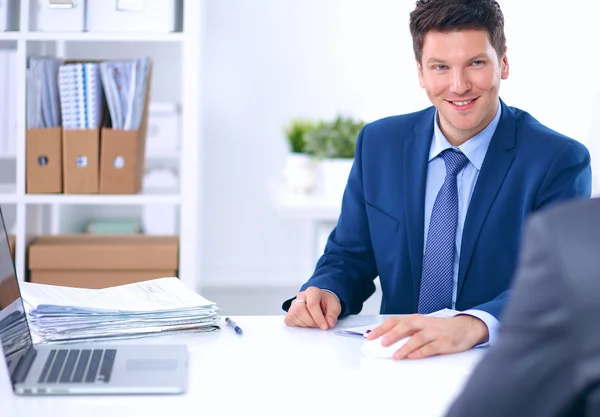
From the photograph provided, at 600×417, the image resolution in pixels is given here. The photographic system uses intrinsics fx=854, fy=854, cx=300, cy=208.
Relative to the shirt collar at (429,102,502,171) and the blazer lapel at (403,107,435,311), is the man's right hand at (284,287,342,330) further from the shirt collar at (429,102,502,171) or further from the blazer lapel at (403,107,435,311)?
the shirt collar at (429,102,502,171)

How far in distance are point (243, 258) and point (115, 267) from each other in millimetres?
2536

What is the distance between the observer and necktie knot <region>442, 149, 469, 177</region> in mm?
1770

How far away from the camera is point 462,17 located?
1.71 metres

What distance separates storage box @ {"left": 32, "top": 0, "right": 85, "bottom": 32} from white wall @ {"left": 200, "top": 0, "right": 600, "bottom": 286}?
2462 mm

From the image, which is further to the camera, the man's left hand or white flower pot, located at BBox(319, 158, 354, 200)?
white flower pot, located at BBox(319, 158, 354, 200)

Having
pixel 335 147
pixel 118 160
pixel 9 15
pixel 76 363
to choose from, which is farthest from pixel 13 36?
pixel 76 363

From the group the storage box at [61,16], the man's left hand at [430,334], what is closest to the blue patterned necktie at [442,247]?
the man's left hand at [430,334]

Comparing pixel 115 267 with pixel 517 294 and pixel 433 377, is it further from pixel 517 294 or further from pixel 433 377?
pixel 517 294

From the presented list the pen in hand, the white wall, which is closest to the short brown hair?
the pen in hand

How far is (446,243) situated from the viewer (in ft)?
5.73

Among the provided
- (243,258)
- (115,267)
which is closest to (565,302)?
(115,267)

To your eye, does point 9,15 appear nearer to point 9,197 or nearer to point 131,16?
point 131,16

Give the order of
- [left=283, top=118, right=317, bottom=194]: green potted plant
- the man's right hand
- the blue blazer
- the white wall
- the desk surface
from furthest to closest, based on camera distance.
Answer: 1. the white wall
2. [left=283, top=118, right=317, bottom=194]: green potted plant
3. the blue blazer
4. the man's right hand
5. the desk surface

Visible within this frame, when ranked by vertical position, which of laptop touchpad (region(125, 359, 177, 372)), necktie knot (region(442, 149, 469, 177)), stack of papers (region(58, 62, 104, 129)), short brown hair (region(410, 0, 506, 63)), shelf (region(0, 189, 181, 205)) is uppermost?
short brown hair (region(410, 0, 506, 63))
